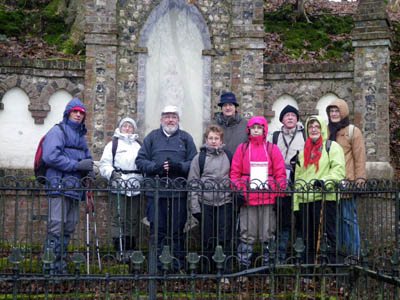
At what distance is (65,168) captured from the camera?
6.88m

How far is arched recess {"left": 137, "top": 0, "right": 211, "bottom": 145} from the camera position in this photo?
12062 millimetres

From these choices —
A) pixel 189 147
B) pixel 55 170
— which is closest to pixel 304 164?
pixel 189 147

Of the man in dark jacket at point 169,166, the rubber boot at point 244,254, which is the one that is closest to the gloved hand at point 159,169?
the man in dark jacket at point 169,166

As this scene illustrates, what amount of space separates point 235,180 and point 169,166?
3.11 feet

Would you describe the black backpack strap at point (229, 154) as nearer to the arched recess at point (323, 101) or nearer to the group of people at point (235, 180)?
the group of people at point (235, 180)

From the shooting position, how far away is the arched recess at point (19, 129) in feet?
38.3

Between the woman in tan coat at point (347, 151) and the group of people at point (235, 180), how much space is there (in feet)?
0.04

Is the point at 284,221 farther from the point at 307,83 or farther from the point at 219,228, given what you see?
the point at 307,83

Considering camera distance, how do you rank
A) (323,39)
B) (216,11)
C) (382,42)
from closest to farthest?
(382,42)
(216,11)
(323,39)

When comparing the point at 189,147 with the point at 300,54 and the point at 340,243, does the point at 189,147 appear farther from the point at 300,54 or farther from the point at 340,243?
the point at 300,54

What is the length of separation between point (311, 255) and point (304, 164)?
1.15m

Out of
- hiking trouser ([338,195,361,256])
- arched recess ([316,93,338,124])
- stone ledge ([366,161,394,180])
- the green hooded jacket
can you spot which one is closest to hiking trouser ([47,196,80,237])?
the green hooded jacket

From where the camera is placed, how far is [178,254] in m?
6.85

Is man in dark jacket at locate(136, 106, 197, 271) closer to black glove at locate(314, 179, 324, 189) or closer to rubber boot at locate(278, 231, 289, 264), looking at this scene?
rubber boot at locate(278, 231, 289, 264)
